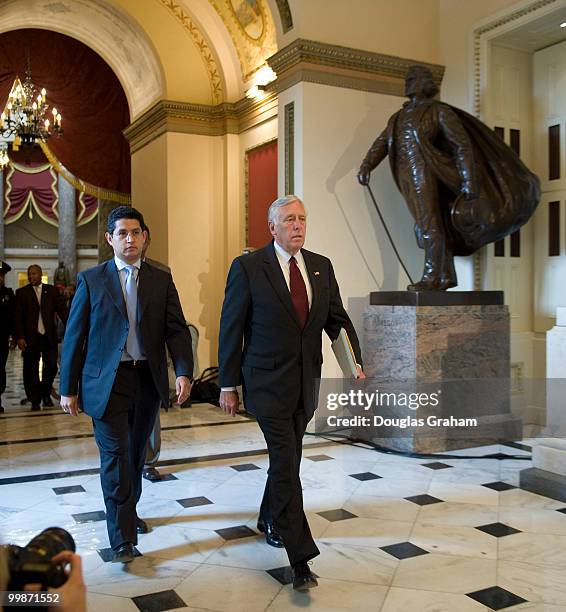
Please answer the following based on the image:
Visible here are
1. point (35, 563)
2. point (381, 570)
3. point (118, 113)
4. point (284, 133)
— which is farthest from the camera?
point (118, 113)

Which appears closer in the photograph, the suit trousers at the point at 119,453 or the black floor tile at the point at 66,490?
the suit trousers at the point at 119,453

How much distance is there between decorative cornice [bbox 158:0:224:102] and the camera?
9328 mm

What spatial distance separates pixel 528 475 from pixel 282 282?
2.43 metres

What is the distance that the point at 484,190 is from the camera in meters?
6.07

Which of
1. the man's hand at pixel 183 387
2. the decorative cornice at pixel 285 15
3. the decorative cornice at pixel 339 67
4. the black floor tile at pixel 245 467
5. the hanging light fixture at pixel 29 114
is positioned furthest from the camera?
the hanging light fixture at pixel 29 114

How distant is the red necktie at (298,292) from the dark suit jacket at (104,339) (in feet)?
2.04

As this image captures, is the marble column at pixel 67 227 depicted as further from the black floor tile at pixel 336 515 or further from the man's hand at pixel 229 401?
the man's hand at pixel 229 401

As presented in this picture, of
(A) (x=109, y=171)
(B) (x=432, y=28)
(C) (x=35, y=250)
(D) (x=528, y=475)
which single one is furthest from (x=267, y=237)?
(C) (x=35, y=250)

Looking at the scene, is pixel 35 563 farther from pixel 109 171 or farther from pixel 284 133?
pixel 109 171

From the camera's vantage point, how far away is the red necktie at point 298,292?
10.5 feet

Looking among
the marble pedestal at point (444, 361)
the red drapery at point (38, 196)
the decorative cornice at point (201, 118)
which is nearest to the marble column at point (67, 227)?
the red drapery at point (38, 196)

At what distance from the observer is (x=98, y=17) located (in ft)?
33.2

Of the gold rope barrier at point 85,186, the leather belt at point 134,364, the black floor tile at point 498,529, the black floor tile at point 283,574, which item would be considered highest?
the gold rope barrier at point 85,186

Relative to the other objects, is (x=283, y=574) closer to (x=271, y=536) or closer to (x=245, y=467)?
(x=271, y=536)
